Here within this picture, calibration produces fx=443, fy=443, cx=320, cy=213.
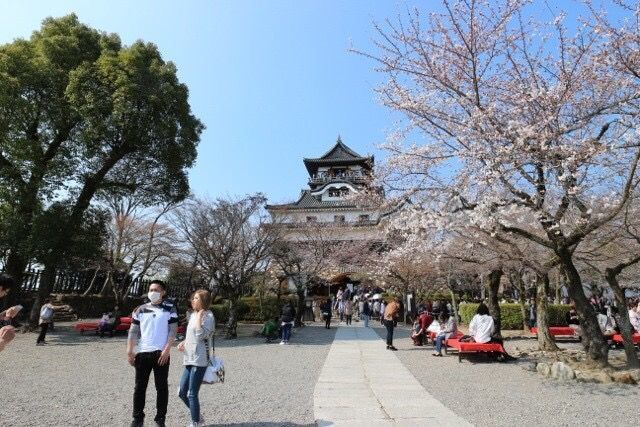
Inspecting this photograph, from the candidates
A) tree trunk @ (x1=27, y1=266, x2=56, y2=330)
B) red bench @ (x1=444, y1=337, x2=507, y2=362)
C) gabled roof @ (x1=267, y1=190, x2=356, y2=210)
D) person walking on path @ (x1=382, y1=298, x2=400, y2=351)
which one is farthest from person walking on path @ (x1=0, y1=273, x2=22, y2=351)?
gabled roof @ (x1=267, y1=190, x2=356, y2=210)

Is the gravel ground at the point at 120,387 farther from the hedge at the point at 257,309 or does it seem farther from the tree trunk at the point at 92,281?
the hedge at the point at 257,309

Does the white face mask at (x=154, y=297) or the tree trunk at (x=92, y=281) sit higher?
the tree trunk at (x=92, y=281)

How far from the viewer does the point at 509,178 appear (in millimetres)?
8906

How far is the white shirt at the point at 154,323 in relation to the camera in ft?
16.0

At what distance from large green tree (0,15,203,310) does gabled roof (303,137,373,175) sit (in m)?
29.8

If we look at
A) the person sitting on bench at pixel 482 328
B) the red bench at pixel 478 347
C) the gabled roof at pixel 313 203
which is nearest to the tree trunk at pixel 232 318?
the red bench at pixel 478 347

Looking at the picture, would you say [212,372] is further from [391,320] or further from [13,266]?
[13,266]

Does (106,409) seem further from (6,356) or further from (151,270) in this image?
(151,270)

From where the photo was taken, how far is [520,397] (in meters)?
6.85

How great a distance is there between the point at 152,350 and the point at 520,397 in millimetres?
5496

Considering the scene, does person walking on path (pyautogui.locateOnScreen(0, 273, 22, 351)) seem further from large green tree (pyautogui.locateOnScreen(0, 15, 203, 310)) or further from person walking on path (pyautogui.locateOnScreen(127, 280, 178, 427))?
large green tree (pyautogui.locateOnScreen(0, 15, 203, 310))

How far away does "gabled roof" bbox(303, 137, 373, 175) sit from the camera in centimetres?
4639

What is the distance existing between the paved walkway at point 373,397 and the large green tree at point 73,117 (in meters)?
11.0

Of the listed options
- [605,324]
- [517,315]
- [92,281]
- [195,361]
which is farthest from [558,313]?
[92,281]
